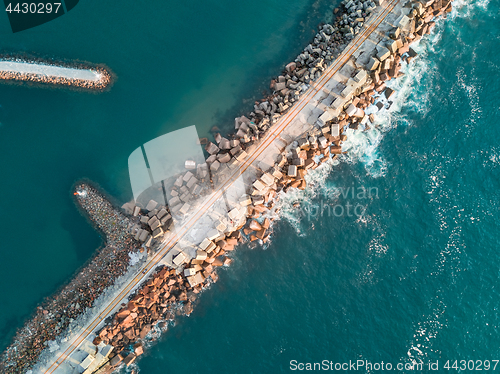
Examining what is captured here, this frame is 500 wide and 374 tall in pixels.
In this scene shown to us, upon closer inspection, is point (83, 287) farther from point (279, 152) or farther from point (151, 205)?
point (279, 152)

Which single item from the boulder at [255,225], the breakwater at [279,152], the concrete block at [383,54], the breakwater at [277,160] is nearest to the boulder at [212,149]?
the breakwater at [277,160]

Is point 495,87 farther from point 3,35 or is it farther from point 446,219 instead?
point 3,35

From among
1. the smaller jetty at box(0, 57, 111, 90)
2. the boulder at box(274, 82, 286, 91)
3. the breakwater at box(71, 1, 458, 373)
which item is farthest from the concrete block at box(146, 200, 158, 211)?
the boulder at box(274, 82, 286, 91)

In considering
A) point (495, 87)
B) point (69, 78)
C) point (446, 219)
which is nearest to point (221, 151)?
point (69, 78)

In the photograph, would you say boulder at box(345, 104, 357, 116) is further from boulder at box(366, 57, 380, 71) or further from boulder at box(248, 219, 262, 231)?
boulder at box(248, 219, 262, 231)

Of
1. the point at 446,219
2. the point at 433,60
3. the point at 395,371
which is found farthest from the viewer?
the point at 433,60

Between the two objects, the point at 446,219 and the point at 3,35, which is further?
the point at 3,35
